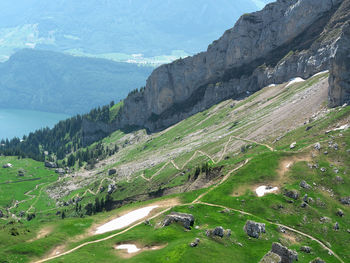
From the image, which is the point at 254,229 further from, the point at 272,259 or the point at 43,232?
the point at 43,232

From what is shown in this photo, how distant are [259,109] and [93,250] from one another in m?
139

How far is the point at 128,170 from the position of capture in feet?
630

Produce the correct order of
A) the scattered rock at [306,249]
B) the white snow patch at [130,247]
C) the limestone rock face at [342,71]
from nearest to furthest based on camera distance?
the white snow patch at [130,247], the scattered rock at [306,249], the limestone rock face at [342,71]

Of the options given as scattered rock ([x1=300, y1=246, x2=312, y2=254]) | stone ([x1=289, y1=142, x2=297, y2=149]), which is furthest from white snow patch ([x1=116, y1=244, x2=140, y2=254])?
stone ([x1=289, y1=142, x2=297, y2=149])

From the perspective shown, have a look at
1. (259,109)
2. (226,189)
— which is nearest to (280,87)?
(259,109)

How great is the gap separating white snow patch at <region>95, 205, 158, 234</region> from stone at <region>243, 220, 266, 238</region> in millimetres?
24098

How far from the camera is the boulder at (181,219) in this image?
68250 millimetres

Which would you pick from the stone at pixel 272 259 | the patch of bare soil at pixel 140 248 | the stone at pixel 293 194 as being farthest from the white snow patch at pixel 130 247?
the stone at pixel 293 194

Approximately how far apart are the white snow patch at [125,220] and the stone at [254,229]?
949 inches

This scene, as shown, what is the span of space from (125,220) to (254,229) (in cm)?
2910

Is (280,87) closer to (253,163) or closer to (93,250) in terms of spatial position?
(253,163)

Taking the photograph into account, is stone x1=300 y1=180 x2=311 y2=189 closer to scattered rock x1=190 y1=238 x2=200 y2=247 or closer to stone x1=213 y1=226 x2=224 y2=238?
stone x1=213 y1=226 x2=224 y2=238

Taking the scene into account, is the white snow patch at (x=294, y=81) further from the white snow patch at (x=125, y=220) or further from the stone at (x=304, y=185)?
the white snow patch at (x=125, y=220)

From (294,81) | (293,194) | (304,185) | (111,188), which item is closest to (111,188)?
(111,188)
